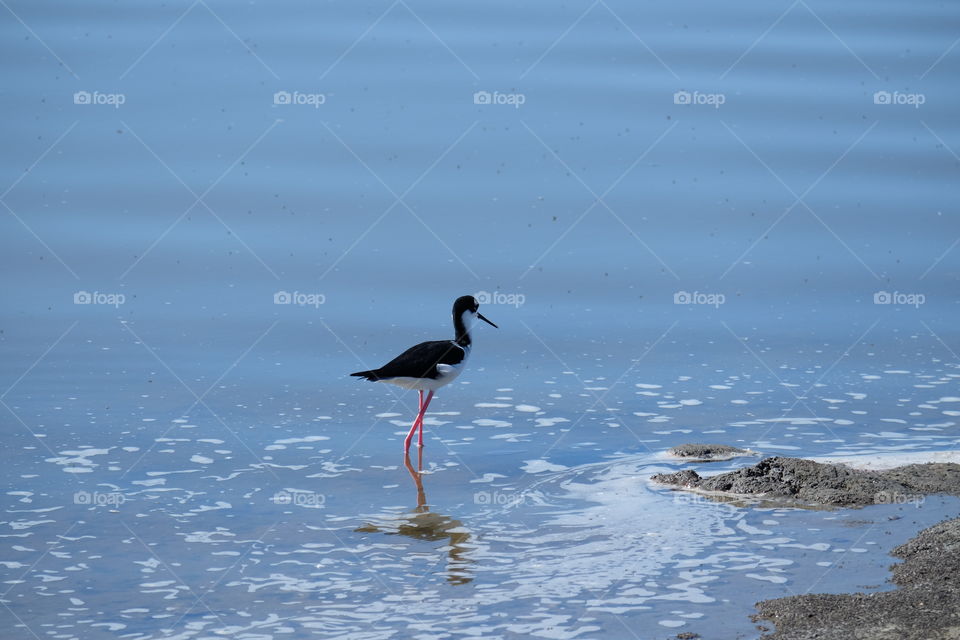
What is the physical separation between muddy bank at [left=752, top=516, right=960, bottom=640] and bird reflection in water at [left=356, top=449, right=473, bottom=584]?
1612 mm

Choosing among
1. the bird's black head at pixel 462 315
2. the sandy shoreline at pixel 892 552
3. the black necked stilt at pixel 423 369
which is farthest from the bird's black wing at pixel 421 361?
the sandy shoreline at pixel 892 552

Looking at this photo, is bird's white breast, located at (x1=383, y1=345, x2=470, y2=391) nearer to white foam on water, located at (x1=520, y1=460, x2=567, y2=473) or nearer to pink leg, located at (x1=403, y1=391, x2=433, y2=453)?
pink leg, located at (x1=403, y1=391, x2=433, y2=453)

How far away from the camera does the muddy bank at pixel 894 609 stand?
517 cm

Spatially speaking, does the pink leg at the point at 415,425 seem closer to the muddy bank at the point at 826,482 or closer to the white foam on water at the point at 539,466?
the white foam on water at the point at 539,466

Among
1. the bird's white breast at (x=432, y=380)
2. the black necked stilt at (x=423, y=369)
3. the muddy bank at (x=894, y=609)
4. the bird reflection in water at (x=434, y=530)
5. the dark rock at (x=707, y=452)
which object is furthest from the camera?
the bird's white breast at (x=432, y=380)

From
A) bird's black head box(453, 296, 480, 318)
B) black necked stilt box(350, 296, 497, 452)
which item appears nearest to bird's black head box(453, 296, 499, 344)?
bird's black head box(453, 296, 480, 318)

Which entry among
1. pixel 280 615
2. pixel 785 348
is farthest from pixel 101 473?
pixel 785 348

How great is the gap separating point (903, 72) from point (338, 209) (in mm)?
7216

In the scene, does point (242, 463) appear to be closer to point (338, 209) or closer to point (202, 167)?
point (338, 209)

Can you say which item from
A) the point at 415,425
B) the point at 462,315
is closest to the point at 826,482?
the point at 415,425

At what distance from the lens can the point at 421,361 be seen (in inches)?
345

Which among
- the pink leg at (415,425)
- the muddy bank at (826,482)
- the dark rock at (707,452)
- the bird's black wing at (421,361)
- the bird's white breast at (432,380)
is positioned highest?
the bird's black wing at (421,361)

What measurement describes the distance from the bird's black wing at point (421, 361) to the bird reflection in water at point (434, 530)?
1.25m

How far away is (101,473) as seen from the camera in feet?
26.2
